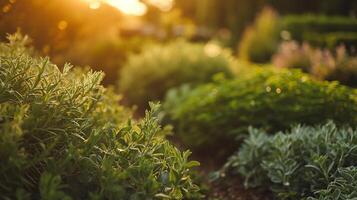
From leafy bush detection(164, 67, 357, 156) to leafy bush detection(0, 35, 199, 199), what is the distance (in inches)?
81.1

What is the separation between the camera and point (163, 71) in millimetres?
7422

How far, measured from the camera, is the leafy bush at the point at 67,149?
2133 mm

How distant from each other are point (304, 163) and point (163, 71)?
13.5ft

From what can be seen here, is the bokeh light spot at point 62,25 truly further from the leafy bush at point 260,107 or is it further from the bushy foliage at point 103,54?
the bushy foliage at point 103,54

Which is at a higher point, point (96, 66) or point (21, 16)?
point (96, 66)

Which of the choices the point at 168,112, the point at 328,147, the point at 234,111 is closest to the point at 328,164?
the point at 328,147

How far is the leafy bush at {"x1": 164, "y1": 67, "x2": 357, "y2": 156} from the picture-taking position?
4.42 m

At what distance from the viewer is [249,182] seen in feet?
13.5

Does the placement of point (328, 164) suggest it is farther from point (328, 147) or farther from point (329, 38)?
point (329, 38)

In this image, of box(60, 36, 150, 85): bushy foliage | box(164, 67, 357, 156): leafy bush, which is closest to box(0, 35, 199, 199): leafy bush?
box(164, 67, 357, 156): leafy bush

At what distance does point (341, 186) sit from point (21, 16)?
11.0ft

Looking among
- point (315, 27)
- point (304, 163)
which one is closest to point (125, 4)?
point (304, 163)

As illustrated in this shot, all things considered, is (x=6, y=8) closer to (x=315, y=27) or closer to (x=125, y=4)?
(x=125, y=4)

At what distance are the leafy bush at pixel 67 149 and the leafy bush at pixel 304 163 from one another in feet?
3.52
